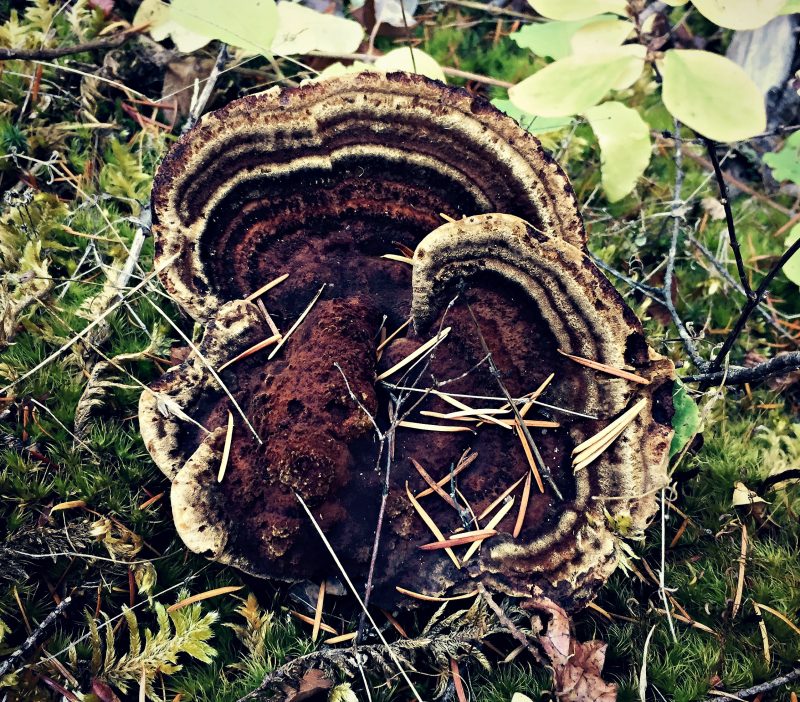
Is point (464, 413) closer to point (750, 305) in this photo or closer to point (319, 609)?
point (319, 609)

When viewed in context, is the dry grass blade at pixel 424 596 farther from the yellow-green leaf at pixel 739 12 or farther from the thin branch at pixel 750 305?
the yellow-green leaf at pixel 739 12

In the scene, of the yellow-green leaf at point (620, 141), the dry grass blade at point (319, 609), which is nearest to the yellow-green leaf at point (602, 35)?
the yellow-green leaf at point (620, 141)

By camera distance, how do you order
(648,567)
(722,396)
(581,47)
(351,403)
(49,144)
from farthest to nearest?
1. (49,144)
2. (722,396)
3. (648,567)
4. (351,403)
5. (581,47)

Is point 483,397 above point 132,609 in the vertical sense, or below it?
above

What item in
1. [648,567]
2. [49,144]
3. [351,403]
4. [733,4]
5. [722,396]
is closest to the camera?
[733,4]

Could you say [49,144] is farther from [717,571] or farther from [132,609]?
[717,571]

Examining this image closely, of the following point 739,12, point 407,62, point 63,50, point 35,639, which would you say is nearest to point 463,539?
A: point 35,639

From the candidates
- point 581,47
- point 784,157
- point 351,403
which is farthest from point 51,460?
point 784,157
